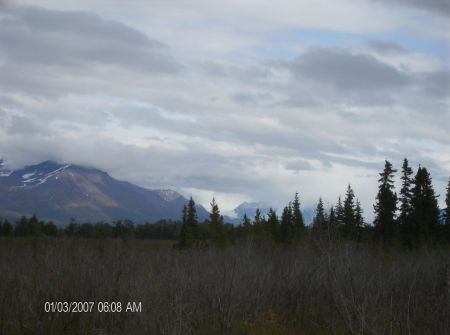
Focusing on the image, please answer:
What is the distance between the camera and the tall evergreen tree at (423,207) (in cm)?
4722

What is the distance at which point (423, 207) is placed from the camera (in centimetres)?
4831

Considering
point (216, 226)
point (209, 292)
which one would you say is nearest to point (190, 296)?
point (209, 292)

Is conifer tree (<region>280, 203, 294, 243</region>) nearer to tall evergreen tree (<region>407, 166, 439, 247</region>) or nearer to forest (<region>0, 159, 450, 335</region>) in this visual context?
tall evergreen tree (<region>407, 166, 439, 247</region>)

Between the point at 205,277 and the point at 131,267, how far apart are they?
283cm

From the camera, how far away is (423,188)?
4916 centimetres

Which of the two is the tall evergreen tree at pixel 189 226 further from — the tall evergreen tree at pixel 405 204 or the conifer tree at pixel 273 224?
the tall evergreen tree at pixel 405 204

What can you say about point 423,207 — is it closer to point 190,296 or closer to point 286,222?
point 286,222

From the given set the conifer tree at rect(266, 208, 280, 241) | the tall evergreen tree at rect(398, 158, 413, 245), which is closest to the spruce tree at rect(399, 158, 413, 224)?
the tall evergreen tree at rect(398, 158, 413, 245)

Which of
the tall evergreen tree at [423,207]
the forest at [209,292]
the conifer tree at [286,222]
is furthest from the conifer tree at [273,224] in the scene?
the forest at [209,292]
